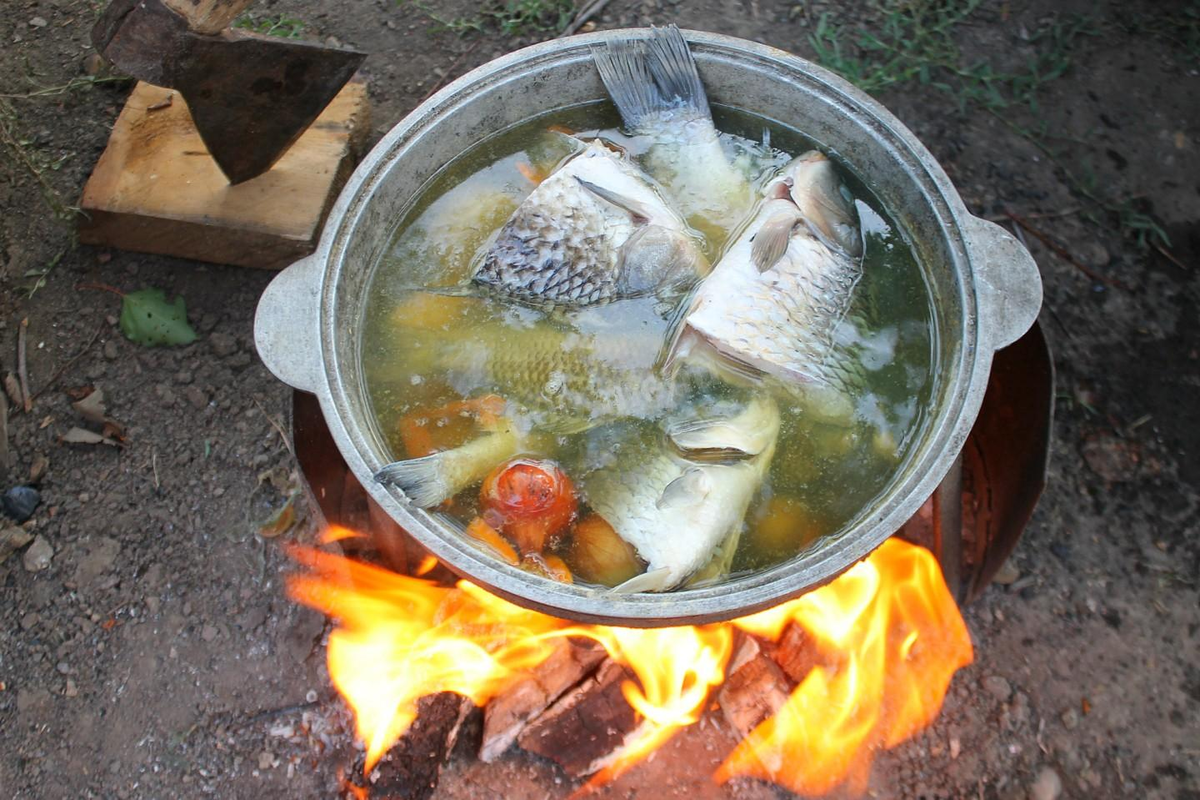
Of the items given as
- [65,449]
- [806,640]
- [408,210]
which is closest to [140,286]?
[65,449]

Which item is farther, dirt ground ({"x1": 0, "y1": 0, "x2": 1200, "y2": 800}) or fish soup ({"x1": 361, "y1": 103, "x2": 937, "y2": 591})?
dirt ground ({"x1": 0, "y1": 0, "x2": 1200, "y2": 800})

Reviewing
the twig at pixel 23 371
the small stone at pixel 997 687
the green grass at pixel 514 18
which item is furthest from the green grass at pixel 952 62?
the twig at pixel 23 371

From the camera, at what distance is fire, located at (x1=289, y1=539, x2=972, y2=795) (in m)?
2.35

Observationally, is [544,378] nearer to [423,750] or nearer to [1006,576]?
Answer: [423,750]

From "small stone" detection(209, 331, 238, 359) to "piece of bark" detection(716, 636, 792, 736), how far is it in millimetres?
1872

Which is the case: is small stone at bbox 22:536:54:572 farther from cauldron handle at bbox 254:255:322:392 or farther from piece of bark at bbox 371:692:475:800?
cauldron handle at bbox 254:255:322:392

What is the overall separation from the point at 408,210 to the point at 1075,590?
2.20 m

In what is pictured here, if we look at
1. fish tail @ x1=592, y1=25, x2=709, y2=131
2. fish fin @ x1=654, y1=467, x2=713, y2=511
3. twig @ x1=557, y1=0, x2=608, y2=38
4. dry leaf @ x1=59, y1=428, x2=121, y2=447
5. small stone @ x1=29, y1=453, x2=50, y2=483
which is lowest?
small stone @ x1=29, y1=453, x2=50, y2=483

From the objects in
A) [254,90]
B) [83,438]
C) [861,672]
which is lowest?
[861,672]

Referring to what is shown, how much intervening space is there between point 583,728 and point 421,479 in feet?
3.05

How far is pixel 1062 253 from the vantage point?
308 centimetres

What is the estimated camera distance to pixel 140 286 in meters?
2.96

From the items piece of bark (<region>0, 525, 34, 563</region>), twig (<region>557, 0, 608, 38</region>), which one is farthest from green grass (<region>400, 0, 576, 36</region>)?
piece of bark (<region>0, 525, 34, 563</region>)

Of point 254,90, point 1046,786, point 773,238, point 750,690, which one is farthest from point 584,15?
point 1046,786
